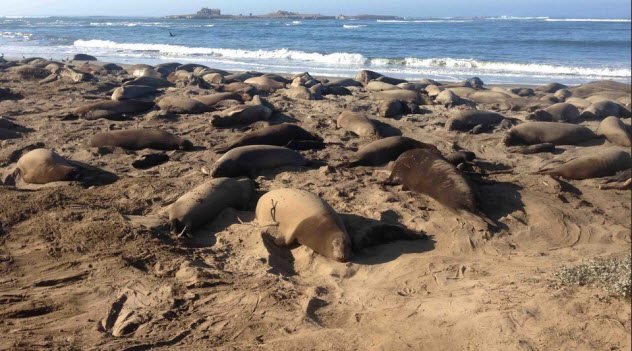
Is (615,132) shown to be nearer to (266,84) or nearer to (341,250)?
(341,250)

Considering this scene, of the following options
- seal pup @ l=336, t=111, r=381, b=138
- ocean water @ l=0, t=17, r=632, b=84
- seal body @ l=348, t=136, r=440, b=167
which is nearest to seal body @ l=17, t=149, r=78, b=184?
seal body @ l=348, t=136, r=440, b=167

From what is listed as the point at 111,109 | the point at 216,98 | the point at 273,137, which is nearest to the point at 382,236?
the point at 273,137

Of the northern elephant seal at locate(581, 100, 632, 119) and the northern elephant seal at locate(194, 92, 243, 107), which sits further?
the northern elephant seal at locate(194, 92, 243, 107)

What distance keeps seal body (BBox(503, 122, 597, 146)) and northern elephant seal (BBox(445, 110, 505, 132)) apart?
3.00 feet

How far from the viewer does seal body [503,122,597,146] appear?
8.73 m

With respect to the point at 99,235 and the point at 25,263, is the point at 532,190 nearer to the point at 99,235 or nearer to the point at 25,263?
the point at 99,235

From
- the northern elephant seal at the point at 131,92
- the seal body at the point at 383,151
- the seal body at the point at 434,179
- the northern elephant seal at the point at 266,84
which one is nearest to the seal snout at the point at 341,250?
the seal body at the point at 434,179

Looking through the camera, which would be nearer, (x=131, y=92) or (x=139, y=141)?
(x=139, y=141)

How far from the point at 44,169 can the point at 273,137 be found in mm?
3124

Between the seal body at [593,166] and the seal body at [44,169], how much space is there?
19.4 feet

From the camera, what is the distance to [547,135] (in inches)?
348

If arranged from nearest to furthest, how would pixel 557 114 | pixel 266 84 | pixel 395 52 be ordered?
1. pixel 557 114
2. pixel 266 84
3. pixel 395 52

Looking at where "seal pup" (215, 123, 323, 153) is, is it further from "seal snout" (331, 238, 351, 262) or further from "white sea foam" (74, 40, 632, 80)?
"white sea foam" (74, 40, 632, 80)

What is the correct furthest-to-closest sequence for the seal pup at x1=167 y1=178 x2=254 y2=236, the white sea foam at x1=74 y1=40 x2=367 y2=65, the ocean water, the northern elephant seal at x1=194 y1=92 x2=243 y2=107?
the white sea foam at x1=74 y1=40 x2=367 y2=65, the ocean water, the northern elephant seal at x1=194 y1=92 x2=243 y2=107, the seal pup at x1=167 y1=178 x2=254 y2=236
